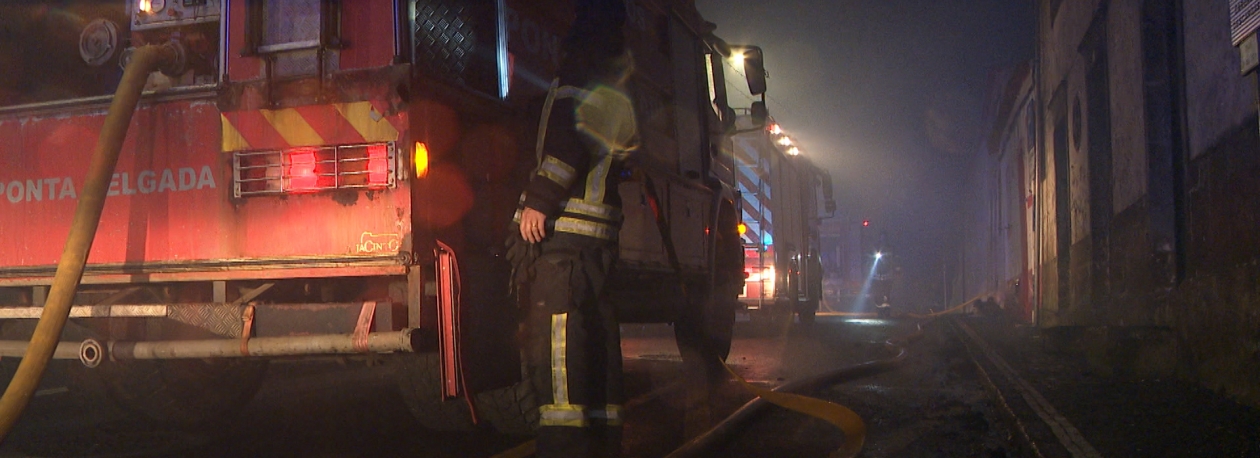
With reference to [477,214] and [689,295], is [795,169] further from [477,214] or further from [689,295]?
[477,214]

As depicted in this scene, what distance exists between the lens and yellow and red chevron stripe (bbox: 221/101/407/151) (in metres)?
3.84

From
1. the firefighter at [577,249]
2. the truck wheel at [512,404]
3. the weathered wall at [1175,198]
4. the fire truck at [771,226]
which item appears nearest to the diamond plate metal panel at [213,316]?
the truck wheel at [512,404]

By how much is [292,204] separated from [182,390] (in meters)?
1.39

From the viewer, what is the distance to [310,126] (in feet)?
12.9

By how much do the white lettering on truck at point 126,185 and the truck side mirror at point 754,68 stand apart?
4.14m

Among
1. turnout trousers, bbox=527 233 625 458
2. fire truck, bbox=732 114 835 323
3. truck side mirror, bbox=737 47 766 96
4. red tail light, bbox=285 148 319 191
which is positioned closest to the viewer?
turnout trousers, bbox=527 233 625 458

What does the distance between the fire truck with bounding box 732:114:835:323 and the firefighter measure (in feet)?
31.0

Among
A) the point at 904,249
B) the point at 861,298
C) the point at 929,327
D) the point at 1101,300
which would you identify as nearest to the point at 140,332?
the point at 1101,300

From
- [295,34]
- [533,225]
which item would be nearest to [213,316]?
[295,34]

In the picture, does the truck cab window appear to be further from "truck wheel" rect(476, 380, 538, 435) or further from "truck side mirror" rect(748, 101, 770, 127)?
"truck side mirror" rect(748, 101, 770, 127)

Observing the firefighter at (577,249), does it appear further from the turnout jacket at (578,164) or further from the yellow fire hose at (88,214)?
the yellow fire hose at (88,214)

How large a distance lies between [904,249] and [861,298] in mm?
17747

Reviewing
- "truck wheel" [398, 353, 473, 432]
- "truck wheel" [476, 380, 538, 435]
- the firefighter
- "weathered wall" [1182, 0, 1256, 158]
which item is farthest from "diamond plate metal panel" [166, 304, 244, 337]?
"weathered wall" [1182, 0, 1256, 158]

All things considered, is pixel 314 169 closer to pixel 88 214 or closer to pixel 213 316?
pixel 213 316
